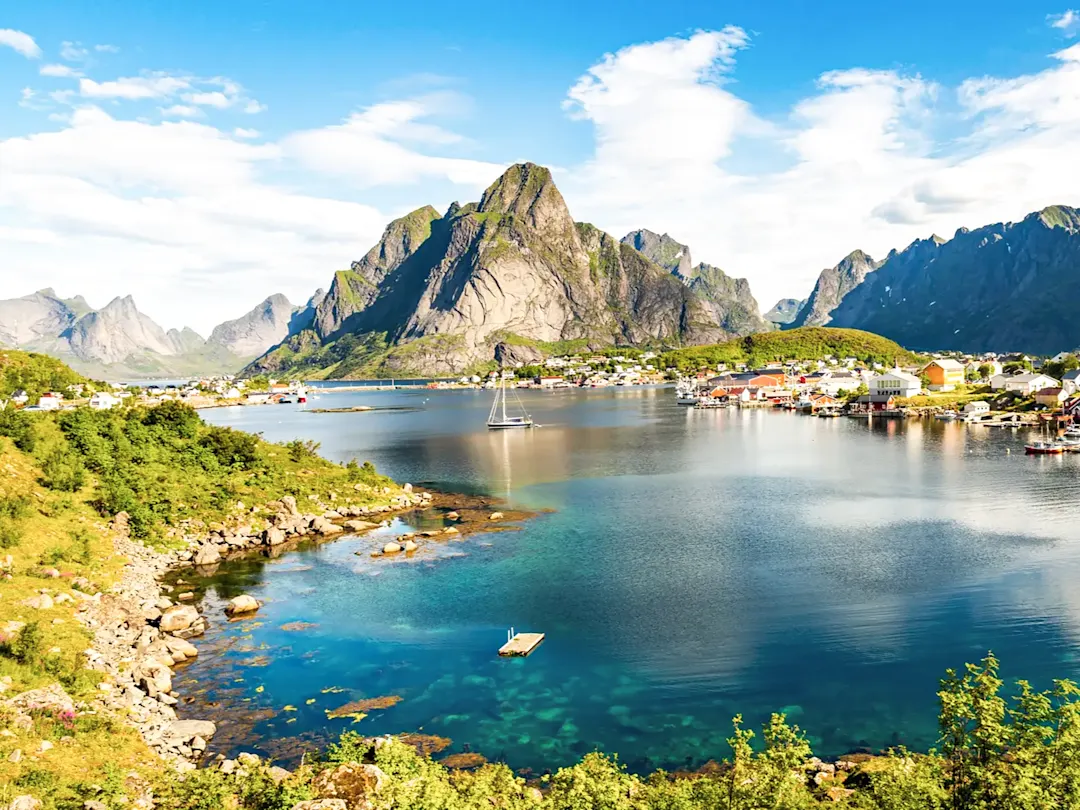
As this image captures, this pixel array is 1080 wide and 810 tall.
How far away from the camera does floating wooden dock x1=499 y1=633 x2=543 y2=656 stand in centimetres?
3241

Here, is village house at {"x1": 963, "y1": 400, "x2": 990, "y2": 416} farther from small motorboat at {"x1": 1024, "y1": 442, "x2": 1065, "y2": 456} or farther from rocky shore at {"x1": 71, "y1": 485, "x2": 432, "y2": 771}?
rocky shore at {"x1": 71, "y1": 485, "x2": 432, "y2": 771}

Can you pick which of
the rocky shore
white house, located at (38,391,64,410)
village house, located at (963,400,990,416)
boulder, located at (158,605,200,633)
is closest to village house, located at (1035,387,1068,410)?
village house, located at (963,400,990,416)

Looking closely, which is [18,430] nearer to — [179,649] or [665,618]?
[179,649]

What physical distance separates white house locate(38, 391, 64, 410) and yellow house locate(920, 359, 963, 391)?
168811 mm

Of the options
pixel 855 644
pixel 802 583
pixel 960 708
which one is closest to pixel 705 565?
pixel 802 583

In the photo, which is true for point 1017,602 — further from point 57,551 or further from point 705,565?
point 57,551

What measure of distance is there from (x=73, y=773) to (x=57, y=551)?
75.2 feet

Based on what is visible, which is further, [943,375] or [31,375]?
[943,375]

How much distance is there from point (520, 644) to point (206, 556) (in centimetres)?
2654

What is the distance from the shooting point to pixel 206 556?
47656mm

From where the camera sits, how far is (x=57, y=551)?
38062 millimetres

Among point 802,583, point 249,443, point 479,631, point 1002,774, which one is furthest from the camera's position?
point 249,443

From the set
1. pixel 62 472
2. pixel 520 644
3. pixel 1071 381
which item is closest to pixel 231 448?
pixel 62 472

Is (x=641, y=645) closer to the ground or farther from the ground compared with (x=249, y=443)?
closer to the ground
